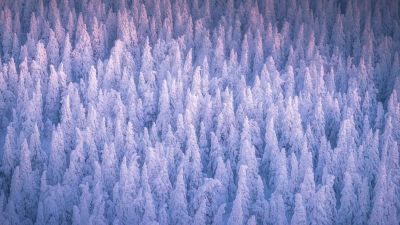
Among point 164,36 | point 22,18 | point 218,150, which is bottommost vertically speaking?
point 218,150

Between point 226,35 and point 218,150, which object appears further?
point 226,35

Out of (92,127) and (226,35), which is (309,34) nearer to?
(226,35)

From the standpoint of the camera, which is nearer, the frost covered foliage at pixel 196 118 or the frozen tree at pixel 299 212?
the frozen tree at pixel 299 212

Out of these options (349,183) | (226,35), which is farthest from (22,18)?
(349,183)

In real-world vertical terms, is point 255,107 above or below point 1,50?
below

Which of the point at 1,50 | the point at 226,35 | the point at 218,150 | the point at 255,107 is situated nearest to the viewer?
the point at 218,150

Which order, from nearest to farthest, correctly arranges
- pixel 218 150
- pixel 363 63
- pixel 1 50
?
1. pixel 218 150
2. pixel 363 63
3. pixel 1 50

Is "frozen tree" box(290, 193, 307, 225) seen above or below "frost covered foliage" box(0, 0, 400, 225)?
below

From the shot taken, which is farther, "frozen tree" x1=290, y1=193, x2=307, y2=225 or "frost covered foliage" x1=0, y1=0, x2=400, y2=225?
"frost covered foliage" x1=0, y1=0, x2=400, y2=225
